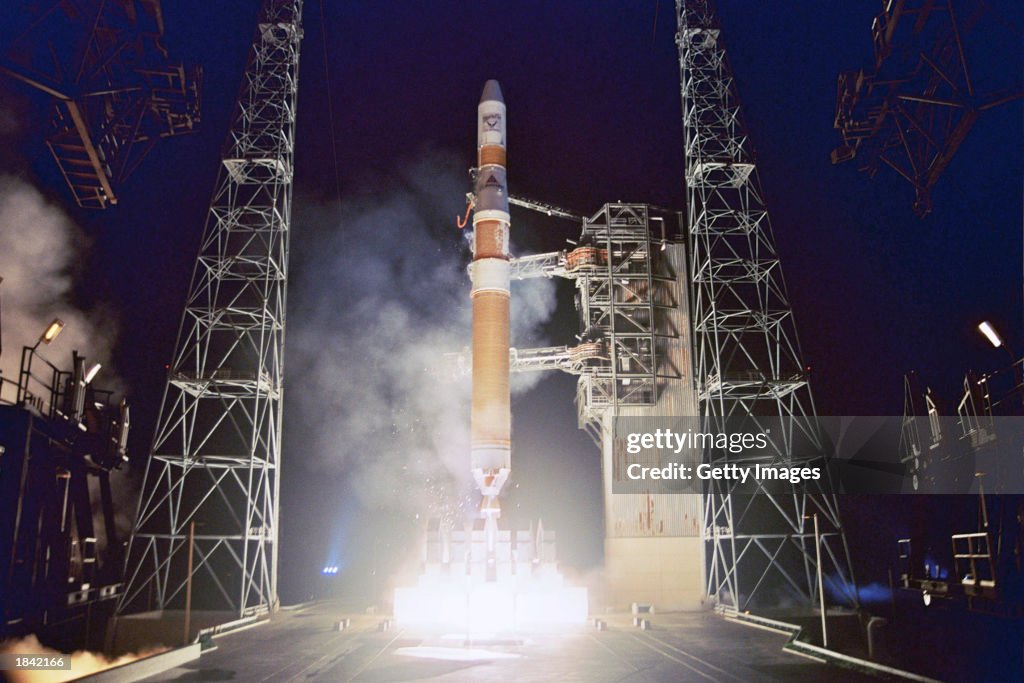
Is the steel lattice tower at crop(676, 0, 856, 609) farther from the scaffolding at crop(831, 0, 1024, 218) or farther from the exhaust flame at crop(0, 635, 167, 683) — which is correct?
the exhaust flame at crop(0, 635, 167, 683)

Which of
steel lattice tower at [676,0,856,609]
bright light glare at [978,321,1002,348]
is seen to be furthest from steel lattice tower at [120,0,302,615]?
bright light glare at [978,321,1002,348]

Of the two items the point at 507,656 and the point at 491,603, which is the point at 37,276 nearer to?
the point at 491,603

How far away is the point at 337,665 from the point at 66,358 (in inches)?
1167

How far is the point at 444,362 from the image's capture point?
151ft

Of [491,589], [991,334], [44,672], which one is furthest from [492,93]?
[44,672]

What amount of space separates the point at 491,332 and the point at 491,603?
1108 centimetres

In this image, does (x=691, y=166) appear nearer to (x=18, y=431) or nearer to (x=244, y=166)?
(x=244, y=166)

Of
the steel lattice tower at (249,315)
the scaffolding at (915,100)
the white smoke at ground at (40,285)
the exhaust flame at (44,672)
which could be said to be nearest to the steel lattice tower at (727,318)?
the scaffolding at (915,100)

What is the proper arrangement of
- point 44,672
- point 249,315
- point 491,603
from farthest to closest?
1. point 249,315
2. point 491,603
3. point 44,672

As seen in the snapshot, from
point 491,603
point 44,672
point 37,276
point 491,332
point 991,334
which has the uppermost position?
point 37,276

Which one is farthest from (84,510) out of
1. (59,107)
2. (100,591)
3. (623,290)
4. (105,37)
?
(623,290)

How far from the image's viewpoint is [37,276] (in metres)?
41.1

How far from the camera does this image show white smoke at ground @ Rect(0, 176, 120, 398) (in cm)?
3772

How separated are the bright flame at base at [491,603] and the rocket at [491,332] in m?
1.54
